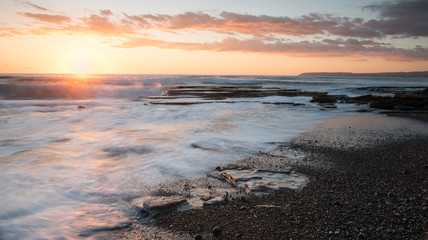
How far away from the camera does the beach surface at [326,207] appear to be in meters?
3.10

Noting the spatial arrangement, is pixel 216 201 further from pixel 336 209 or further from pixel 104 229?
pixel 336 209

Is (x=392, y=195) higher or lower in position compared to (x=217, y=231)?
higher

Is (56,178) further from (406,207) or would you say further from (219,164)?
(406,207)

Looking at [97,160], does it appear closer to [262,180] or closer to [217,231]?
[262,180]

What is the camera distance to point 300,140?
8.12 m

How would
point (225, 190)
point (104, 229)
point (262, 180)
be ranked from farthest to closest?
1. point (262, 180)
2. point (225, 190)
3. point (104, 229)

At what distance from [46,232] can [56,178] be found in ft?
7.03

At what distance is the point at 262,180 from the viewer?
4.62 meters

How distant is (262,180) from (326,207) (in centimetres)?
123

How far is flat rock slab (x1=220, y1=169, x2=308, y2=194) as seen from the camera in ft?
14.1

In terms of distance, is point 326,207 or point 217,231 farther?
point 326,207

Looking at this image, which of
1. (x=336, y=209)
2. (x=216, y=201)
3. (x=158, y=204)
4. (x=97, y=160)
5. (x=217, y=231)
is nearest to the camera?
(x=217, y=231)

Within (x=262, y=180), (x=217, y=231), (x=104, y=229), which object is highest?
(x=262, y=180)

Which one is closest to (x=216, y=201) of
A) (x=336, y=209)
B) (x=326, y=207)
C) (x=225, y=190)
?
(x=225, y=190)
